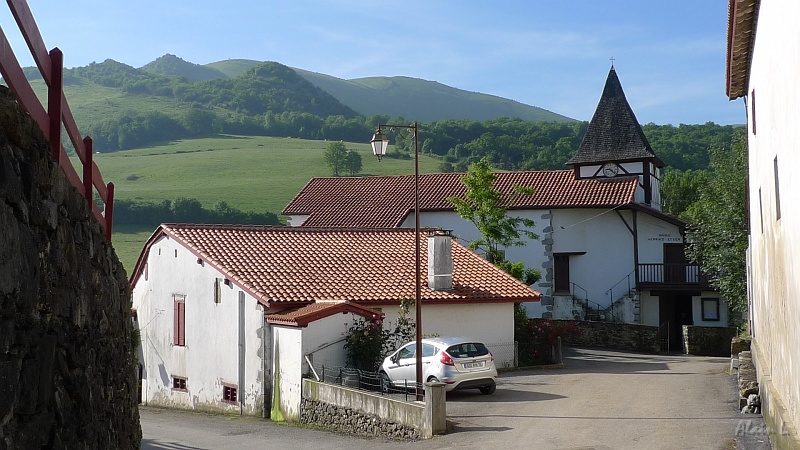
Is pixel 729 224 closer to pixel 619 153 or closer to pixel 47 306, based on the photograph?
pixel 619 153

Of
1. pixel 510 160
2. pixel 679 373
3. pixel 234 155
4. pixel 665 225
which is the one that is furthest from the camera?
pixel 234 155

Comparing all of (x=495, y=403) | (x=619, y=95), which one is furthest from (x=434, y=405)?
(x=619, y=95)

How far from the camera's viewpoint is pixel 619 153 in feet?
143

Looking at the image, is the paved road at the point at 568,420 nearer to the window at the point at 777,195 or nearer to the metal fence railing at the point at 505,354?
the metal fence railing at the point at 505,354

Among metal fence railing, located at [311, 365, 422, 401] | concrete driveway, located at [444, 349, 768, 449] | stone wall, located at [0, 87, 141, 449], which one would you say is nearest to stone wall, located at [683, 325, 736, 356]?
concrete driveway, located at [444, 349, 768, 449]

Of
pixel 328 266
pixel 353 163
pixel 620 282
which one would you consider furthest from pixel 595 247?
pixel 353 163

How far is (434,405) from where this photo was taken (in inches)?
638

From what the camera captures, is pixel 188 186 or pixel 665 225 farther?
pixel 188 186

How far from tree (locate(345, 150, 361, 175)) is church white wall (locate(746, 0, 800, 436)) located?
89918 mm

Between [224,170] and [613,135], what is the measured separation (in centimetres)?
6813

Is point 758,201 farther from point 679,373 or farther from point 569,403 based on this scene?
point 679,373

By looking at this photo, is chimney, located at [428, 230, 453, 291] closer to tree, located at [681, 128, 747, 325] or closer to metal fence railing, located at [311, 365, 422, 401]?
metal fence railing, located at [311, 365, 422, 401]

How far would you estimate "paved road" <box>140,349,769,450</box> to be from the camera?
15.0m

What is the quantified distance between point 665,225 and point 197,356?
887 inches
